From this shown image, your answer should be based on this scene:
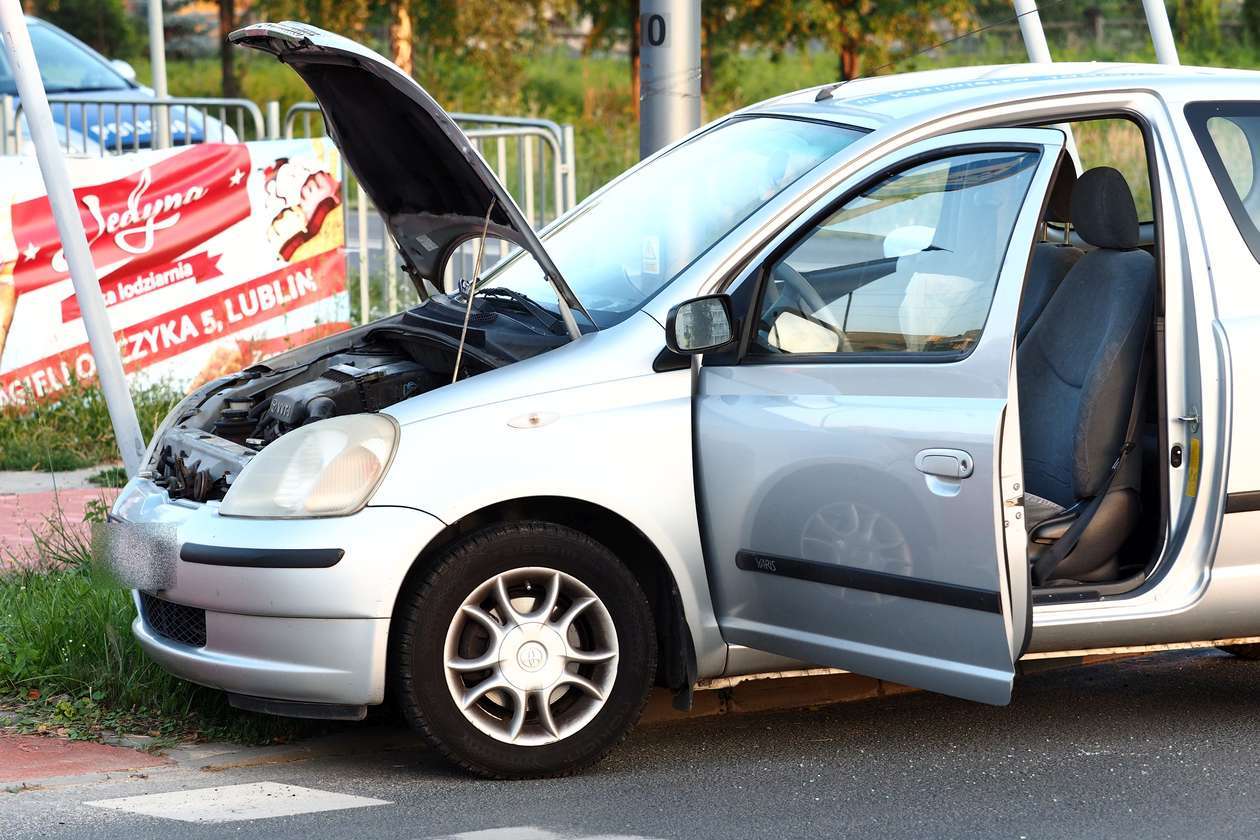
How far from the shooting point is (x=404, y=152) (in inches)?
204

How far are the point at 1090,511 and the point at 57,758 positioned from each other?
2.81m

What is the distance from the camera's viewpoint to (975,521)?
14.1 feet

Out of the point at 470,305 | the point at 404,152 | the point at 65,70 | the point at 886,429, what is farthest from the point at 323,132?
the point at 886,429

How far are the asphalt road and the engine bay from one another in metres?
0.83

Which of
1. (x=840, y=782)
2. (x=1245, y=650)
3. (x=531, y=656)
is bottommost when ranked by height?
(x=1245, y=650)

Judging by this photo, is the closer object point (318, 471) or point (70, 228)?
point (318, 471)

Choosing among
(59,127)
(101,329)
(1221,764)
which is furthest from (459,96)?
(1221,764)

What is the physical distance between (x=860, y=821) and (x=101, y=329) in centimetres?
325

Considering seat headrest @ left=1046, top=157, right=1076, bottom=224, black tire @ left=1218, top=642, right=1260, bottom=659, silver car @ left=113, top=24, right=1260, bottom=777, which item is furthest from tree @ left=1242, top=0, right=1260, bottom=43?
silver car @ left=113, top=24, right=1260, bottom=777

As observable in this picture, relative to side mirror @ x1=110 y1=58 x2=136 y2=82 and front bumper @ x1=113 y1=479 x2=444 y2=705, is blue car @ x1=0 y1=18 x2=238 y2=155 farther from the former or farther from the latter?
front bumper @ x1=113 y1=479 x2=444 y2=705

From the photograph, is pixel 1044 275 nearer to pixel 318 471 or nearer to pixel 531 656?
pixel 531 656

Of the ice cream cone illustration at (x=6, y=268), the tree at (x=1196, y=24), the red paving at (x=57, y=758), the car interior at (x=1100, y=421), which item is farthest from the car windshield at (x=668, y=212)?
the tree at (x=1196, y=24)

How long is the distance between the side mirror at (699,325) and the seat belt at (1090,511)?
1.05 meters

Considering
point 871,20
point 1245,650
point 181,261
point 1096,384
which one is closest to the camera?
point 1096,384
